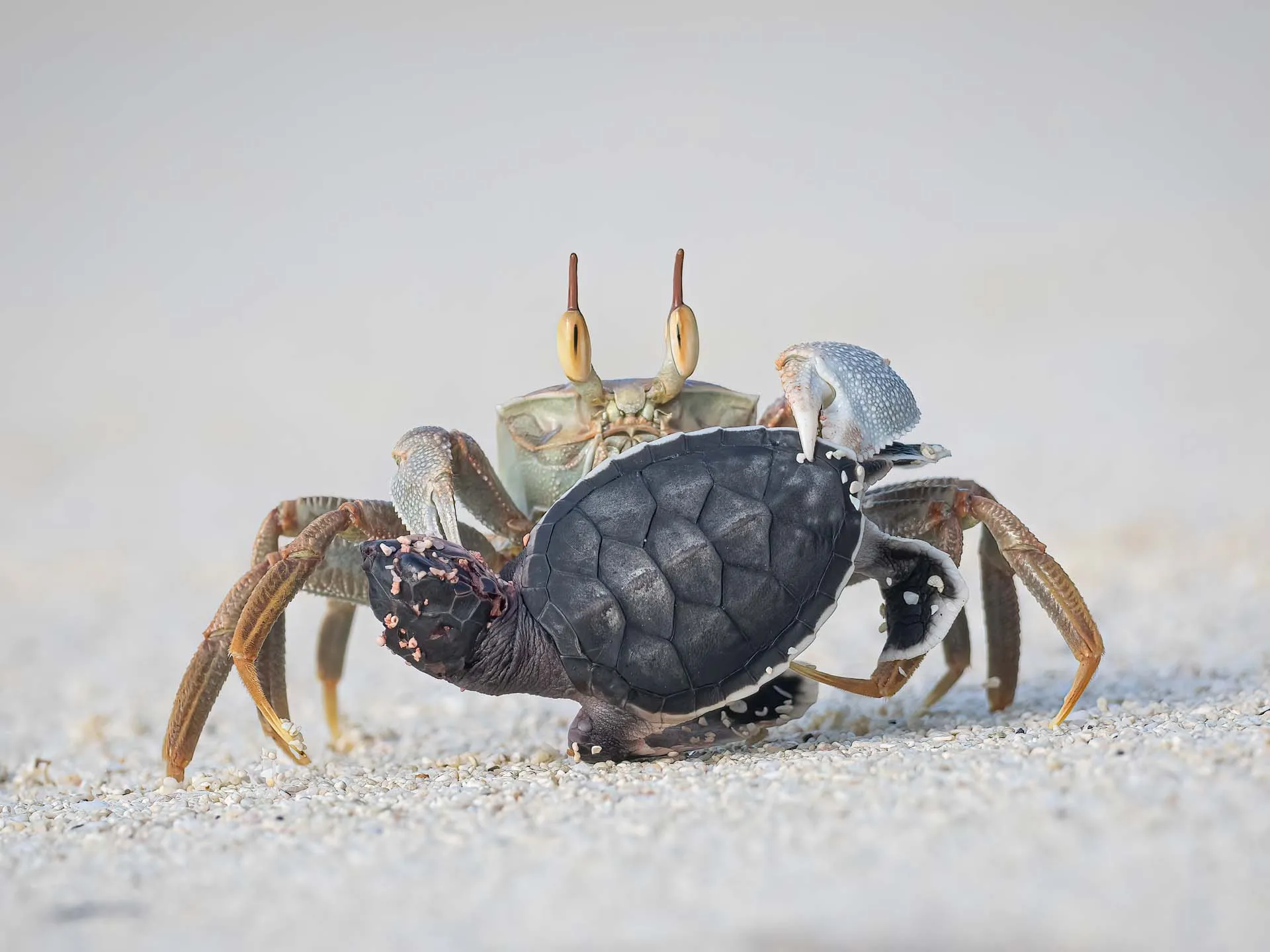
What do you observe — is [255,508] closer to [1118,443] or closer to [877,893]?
[1118,443]

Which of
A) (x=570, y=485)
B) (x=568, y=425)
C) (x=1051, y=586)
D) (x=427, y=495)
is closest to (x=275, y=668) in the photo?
(x=427, y=495)

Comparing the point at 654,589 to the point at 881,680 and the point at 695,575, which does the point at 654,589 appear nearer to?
the point at 695,575

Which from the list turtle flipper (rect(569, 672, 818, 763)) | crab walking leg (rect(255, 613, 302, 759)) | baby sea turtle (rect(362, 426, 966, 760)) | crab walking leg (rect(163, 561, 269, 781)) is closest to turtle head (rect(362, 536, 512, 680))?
baby sea turtle (rect(362, 426, 966, 760))

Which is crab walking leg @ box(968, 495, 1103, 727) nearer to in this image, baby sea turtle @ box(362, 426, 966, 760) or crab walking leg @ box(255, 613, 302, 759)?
baby sea turtle @ box(362, 426, 966, 760)

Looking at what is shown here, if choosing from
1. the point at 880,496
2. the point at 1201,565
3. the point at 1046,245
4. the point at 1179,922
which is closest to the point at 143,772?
the point at 880,496

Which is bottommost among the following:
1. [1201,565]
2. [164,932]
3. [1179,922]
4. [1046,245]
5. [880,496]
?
[1201,565]

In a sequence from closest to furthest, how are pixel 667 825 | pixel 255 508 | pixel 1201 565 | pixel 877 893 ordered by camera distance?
pixel 877 893 < pixel 667 825 < pixel 1201 565 < pixel 255 508

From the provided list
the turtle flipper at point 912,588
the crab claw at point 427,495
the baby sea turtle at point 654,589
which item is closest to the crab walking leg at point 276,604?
the crab claw at point 427,495
